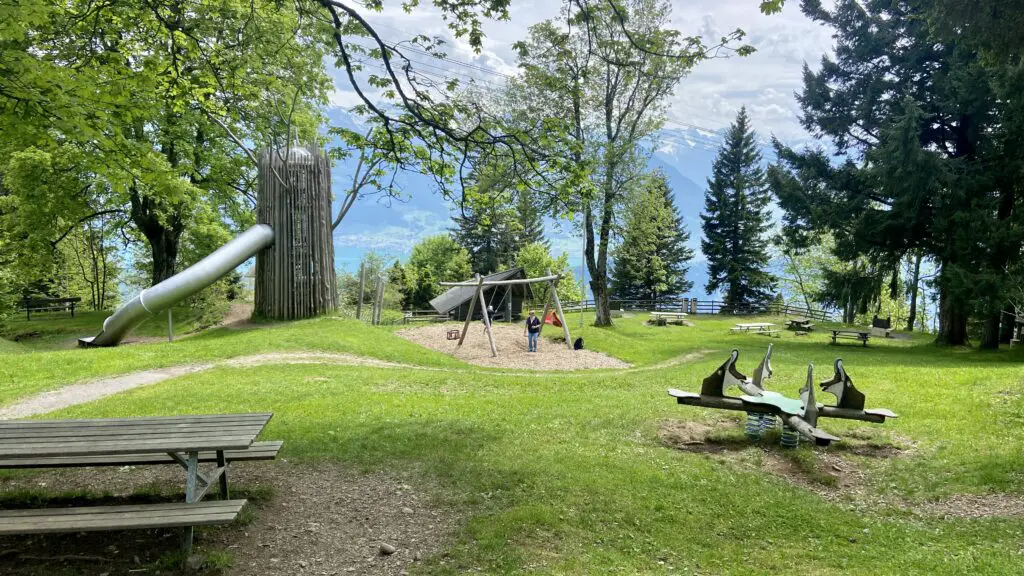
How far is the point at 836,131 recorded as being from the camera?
27.0m

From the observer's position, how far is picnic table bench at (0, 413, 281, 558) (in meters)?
4.16

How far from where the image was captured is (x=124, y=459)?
543 centimetres

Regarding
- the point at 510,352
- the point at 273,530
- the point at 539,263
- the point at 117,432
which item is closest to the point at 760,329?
the point at 510,352

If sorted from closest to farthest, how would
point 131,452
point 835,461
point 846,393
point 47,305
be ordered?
1. point 131,452
2. point 835,461
3. point 846,393
4. point 47,305

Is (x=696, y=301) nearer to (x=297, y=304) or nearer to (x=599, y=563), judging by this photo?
(x=297, y=304)

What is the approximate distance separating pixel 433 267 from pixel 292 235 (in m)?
31.1

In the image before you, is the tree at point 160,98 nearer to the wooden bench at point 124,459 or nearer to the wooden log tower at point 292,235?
the wooden log tower at point 292,235

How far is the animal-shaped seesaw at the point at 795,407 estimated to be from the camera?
7.71 m

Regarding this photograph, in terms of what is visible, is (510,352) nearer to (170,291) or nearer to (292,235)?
(292,235)

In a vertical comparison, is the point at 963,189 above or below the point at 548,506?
above

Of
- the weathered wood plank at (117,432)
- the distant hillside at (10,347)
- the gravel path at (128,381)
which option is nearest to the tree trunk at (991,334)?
the gravel path at (128,381)

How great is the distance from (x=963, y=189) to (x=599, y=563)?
76.8ft

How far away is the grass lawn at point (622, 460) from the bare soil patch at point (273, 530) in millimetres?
371

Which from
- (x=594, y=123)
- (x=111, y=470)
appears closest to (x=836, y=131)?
(x=594, y=123)
